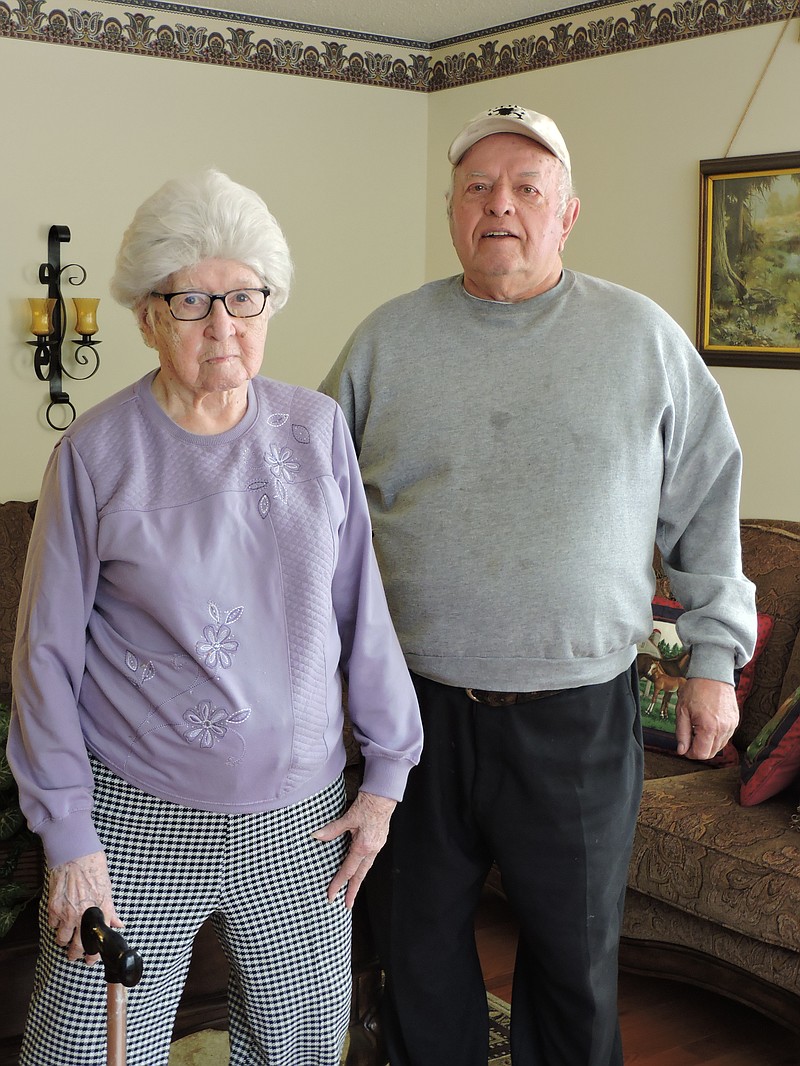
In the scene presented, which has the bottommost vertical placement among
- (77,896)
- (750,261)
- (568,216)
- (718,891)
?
(718,891)

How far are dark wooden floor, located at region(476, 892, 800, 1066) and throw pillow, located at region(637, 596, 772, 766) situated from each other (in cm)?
62

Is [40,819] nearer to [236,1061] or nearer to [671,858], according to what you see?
[236,1061]

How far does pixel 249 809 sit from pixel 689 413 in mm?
887

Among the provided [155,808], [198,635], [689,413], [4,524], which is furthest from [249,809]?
[4,524]

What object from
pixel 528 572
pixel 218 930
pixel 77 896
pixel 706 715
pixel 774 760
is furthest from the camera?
pixel 774 760

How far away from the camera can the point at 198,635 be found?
4.67ft

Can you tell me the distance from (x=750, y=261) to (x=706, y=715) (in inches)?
90.5

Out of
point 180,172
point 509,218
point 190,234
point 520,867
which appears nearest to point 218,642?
point 190,234

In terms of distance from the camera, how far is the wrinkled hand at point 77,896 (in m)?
1.41

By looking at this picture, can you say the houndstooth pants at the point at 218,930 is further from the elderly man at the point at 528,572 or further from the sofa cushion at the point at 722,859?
the sofa cushion at the point at 722,859

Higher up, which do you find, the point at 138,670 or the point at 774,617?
the point at 138,670

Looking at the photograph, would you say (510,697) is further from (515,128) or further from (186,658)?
(515,128)

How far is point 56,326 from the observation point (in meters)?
4.18

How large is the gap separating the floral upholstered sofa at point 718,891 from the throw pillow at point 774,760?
0.02 m
